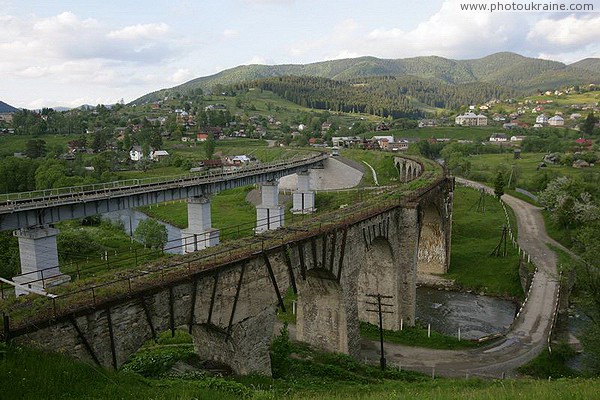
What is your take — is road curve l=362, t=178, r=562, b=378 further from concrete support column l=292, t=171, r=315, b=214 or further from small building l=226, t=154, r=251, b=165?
small building l=226, t=154, r=251, b=165

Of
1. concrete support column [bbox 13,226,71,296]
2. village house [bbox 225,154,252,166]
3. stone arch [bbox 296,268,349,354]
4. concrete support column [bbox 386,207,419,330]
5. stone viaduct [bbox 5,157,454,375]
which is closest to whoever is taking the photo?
stone viaduct [bbox 5,157,454,375]

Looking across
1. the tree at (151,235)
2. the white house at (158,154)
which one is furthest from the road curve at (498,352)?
the white house at (158,154)

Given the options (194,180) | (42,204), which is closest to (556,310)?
(194,180)

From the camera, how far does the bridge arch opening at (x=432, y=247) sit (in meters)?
57.7

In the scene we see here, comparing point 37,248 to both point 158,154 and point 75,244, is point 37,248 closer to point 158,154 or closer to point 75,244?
point 75,244

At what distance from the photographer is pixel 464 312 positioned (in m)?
48.1

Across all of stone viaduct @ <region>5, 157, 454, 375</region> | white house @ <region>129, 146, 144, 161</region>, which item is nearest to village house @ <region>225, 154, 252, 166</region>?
white house @ <region>129, 146, 144, 161</region>

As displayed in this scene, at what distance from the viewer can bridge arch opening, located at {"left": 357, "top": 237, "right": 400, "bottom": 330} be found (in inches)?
1575

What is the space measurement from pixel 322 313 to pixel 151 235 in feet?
123

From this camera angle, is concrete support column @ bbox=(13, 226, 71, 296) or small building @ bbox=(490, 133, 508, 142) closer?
concrete support column @ bbox=(13, 226, 71, 296)

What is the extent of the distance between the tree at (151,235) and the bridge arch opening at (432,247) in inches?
1332

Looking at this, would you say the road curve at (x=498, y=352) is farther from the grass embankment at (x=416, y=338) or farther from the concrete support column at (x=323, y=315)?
the concrete support column at (x=323, y=315)

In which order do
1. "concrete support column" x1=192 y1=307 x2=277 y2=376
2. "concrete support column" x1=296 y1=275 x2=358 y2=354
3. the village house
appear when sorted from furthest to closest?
the village house < "concrete support column" x1=296 y1=275 x2=358 y2=354 < "concrete support column" x1=192 y1=307 x2=277 y2=376

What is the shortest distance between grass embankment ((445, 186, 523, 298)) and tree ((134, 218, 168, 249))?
37.4 metres
